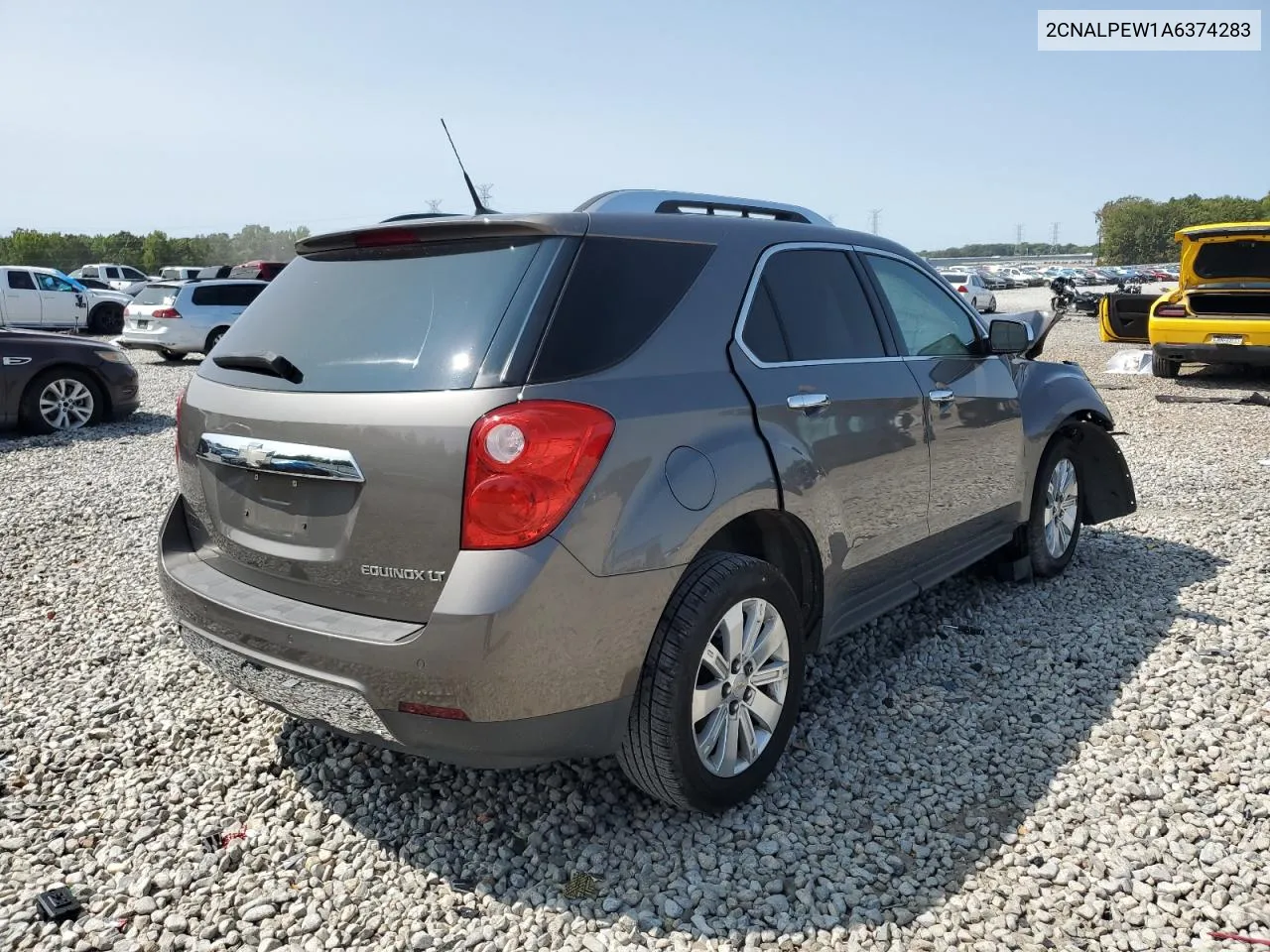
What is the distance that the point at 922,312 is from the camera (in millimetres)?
4070

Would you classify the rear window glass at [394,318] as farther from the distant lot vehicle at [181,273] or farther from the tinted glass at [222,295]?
the distant lot vehicle at [181,273]

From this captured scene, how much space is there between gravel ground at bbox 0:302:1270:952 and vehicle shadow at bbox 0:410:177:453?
5911mm

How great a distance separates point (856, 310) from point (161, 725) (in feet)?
9.96

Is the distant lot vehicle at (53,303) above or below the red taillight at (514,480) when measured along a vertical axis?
above

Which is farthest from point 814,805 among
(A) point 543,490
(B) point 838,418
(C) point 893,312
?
(C) point 893,312

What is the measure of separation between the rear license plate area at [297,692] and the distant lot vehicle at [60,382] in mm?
8744

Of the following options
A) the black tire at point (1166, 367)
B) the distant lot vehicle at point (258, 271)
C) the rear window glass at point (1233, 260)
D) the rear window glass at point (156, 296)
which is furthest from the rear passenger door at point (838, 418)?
the distant lot vehicle at point (258, 271)

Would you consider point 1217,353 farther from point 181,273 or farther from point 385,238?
point 181,273

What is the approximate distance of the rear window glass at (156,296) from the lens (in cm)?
1839

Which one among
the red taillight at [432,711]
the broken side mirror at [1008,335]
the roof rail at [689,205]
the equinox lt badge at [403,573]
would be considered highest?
the roof rail at [689,205]

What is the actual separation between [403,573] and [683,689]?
0.82 metres

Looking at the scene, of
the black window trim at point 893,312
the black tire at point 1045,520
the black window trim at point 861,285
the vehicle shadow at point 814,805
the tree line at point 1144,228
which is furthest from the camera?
the tree line at point 1144,228

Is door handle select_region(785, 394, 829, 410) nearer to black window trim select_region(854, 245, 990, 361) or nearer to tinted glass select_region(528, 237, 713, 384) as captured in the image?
tinted glass select_region(528, 237, 713, 384)

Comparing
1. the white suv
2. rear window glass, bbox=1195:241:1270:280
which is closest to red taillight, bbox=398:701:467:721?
rear window glass, bbox=1195:241:1270:280
